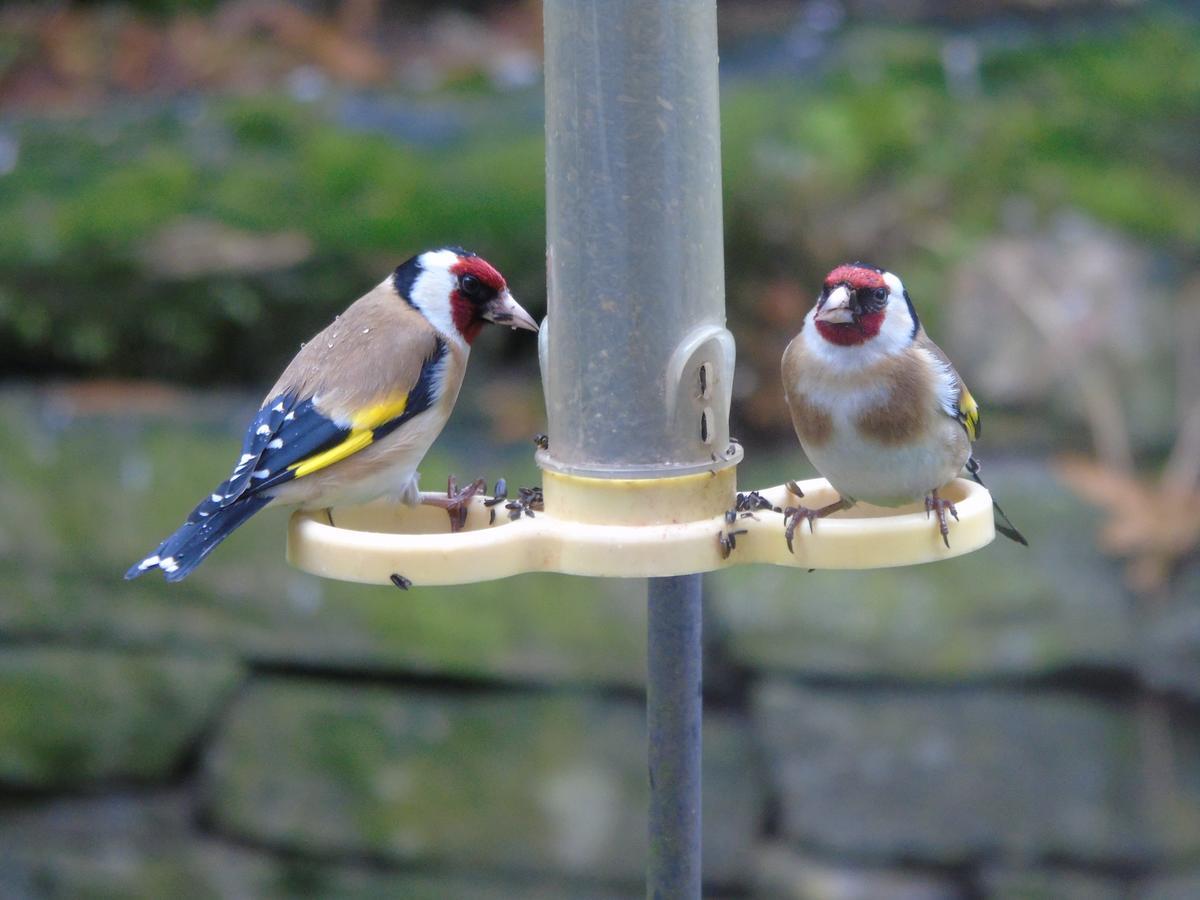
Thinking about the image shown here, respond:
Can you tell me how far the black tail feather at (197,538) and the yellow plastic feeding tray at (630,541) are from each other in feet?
0.59

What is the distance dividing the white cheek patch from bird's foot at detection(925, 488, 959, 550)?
3.54 feet

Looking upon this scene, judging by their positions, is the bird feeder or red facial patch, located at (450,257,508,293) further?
red facial patch, located at (450,257,508,293)

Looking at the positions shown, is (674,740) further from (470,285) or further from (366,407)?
(470,285)

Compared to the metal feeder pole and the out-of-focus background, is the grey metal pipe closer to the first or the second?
the metal feeder pole

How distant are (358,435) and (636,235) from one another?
2.23ft

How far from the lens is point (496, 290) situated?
11.8ft

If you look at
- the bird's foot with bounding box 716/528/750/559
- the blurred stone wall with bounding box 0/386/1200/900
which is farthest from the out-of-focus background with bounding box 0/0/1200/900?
the bird's foot with bounding box 716/528/750/559

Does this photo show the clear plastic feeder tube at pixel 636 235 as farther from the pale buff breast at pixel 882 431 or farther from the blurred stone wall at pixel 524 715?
the blurred stone wall at pixel 524 715

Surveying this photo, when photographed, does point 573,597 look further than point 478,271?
Yes

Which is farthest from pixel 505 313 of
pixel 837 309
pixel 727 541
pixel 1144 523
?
pixel 1144 523

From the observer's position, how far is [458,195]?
5809 mm

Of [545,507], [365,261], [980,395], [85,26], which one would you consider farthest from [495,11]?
[545,507]

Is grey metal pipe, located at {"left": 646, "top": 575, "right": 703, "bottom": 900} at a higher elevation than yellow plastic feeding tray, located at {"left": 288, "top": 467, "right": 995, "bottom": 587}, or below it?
below

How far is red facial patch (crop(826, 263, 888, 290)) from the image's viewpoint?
11.0 ft
